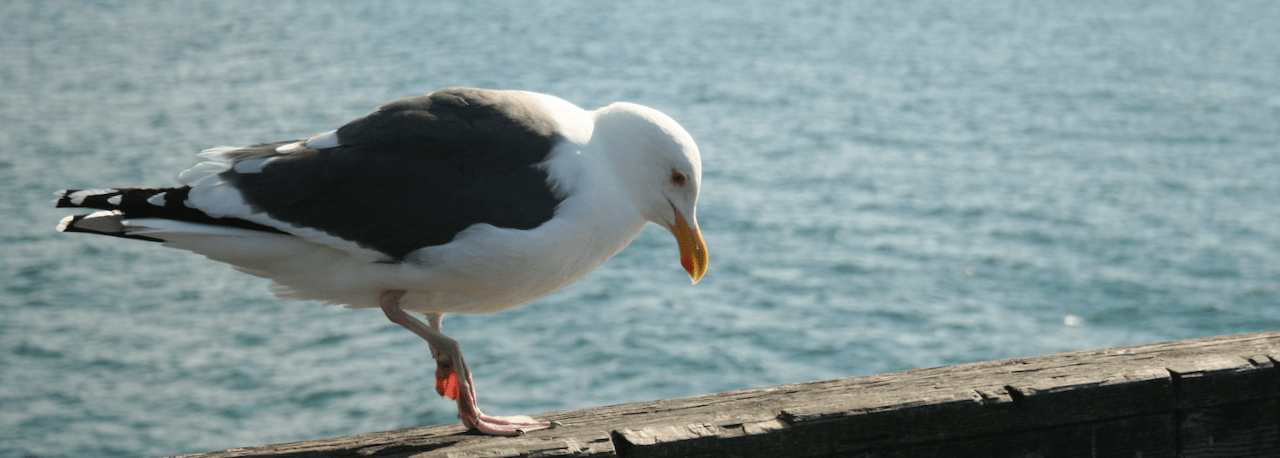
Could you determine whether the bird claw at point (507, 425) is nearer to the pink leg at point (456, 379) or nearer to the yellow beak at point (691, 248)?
the pink leg at point (456, 379)

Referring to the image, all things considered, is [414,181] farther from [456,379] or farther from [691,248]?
[691,248]

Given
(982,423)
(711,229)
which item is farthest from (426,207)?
(711,229)

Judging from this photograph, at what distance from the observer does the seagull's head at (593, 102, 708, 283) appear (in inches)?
117

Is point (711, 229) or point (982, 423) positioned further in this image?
point (711, 229)

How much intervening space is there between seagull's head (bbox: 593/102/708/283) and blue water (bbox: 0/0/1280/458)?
718 cm

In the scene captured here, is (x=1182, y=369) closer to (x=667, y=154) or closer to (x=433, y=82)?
(x=667, y=154)

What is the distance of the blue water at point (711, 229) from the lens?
1081 cm

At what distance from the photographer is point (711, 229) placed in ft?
47.0

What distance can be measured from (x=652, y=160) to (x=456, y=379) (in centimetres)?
76

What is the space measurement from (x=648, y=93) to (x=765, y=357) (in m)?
11.1

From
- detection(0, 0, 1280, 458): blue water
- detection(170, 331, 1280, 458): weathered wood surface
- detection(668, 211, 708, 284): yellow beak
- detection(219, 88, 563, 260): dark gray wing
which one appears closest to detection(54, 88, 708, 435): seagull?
detection(219, 88, 563, 260): dark gray wing

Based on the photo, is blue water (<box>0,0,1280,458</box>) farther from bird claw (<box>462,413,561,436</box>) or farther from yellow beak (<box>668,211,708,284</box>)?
bird claw (<box>462,413,561,436</box>)

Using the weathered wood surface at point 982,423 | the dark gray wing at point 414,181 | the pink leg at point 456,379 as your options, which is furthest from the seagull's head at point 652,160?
the weathered wood surface at point 982,423

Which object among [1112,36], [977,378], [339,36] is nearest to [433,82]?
[339,36]
